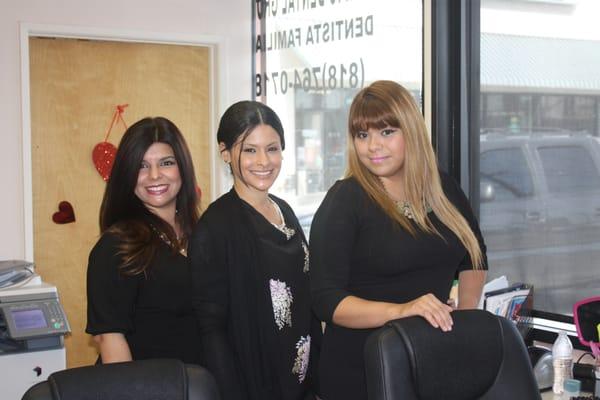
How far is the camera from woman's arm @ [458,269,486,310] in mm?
2105

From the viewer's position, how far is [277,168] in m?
2.00

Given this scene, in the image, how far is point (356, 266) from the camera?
186cm

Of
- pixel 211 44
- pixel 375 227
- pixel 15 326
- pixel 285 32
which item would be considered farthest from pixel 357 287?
pixel 211 44

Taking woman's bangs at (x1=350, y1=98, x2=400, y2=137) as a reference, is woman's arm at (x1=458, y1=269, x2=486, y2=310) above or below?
below

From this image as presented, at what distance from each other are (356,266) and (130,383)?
2.20 ft

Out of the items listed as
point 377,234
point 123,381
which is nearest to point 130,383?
point 123,381

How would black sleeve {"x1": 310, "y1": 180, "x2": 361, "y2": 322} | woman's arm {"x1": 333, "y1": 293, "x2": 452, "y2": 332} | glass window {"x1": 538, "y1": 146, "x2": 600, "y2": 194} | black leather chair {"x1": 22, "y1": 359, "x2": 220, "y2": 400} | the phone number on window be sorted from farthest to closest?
the phone number on window < glass window {"x1": 538, "y1": 146, "x2": 600, "y2": 194} < black sleeve {"x1": 310, "y1": 180, "x2": 361, "y2": 322} < woman's arm {"x1": 333, "y1": 293, "x2": 452, "y2": 332} < black leather chair {"x1": 22, "y1": 359, "x2": 220, "y2": 400}

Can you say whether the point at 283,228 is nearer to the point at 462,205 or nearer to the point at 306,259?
the point at 306,259

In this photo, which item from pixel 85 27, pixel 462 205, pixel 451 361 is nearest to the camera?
pixel 451 361

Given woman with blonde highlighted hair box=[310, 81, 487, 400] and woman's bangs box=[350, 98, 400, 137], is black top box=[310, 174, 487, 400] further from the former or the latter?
woman's bangs box=[350, 98, 400, 137]

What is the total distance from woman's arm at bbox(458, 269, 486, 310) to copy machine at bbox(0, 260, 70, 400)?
4.76 ft

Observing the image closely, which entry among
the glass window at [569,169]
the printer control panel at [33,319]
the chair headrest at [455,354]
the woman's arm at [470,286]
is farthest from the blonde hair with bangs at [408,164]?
the printer control panel at [33,319]

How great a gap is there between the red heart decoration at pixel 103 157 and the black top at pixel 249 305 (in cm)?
231

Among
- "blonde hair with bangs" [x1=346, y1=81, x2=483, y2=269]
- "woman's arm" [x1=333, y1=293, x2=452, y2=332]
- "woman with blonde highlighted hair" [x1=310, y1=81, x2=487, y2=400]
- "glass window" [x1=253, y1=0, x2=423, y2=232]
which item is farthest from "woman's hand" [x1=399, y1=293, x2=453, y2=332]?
"glass window" [x1=253, y1=0, x2=423, y2=232]
